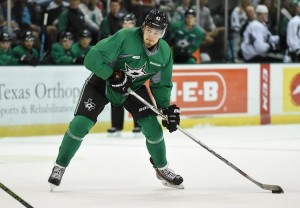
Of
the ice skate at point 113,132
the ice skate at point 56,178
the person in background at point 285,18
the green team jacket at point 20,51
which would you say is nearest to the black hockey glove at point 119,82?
the ice skate at point 56,178

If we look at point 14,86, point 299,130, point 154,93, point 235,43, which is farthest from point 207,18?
point 154,93

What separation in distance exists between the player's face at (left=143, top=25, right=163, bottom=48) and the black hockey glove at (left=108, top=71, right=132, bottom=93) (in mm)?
282

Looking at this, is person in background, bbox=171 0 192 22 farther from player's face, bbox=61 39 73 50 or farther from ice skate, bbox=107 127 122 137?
ice skate, bbox=107 127 122 137

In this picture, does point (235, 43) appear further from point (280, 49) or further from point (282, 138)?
point (282, 138)

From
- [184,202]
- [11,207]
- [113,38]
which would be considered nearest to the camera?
[11,207]

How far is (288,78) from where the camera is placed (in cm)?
1288

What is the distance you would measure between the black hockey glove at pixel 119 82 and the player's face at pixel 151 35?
0.92 feet

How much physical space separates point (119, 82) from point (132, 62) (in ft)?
0.59

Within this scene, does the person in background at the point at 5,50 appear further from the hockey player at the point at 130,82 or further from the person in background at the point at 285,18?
the person in background at the point at 285,18

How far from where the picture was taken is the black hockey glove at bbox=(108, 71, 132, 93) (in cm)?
615

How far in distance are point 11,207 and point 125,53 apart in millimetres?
1384

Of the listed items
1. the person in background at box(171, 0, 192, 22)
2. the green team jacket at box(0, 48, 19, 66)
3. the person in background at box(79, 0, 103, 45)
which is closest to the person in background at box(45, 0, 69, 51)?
the person in background at box(79, 0, 103, 45)

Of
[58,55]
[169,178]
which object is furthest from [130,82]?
[58,55]

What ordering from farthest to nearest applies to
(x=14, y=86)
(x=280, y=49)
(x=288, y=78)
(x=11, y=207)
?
(x=280, y=49) < (x=288, y=78) < (x=14, y=86) < (x=11, y=207)
